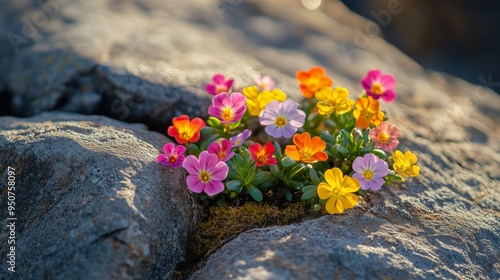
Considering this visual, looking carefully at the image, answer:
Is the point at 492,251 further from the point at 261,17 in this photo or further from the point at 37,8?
the point at 37,8

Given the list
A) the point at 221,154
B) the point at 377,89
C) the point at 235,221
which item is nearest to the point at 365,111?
the point at 377,89

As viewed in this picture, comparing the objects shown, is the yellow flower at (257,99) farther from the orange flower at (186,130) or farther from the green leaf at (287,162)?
the green leaf at (287,162)

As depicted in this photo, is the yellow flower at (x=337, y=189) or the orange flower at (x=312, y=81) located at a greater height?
the orange flower at (x=312, y=81)

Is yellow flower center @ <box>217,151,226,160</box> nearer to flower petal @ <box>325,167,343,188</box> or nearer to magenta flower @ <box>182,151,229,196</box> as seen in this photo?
magenta flower @ <box>182,151,229,196</box>

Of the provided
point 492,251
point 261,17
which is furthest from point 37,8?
point 492,251

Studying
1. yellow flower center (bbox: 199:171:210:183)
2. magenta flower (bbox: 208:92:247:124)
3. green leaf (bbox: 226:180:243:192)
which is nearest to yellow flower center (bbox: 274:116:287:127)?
magenta flower (bbox: 208:92:247:124)

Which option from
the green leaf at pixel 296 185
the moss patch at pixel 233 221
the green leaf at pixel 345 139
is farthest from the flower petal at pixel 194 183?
the green leaf at pixel 345 139
